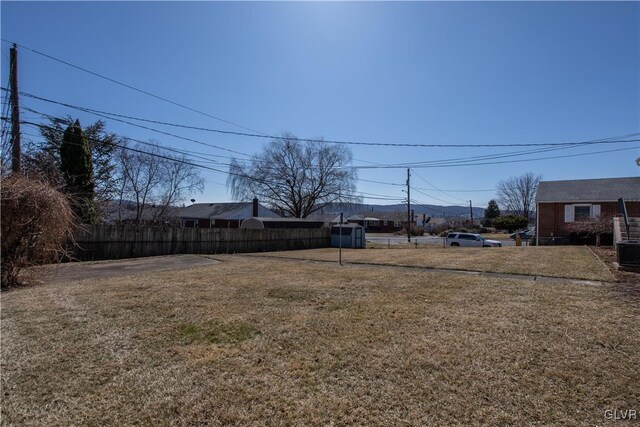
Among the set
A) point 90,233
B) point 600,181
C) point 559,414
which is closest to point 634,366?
point 559,414

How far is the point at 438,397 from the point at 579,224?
2602 cm

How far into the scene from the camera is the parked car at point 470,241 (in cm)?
2789

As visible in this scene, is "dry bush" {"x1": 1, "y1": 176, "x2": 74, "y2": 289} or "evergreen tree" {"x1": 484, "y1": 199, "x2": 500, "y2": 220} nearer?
"dry bush" {"x1": 1, "y1": 176, "x2": 74, "y2": 289}

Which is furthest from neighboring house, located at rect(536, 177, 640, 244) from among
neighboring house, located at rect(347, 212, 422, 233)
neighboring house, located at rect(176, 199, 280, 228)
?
neighboring house, located at rect(347, 212, 422, 233)

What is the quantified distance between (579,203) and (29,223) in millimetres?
30253

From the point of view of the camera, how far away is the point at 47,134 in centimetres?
2309

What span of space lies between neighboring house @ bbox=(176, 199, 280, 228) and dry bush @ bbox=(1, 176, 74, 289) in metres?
35.4

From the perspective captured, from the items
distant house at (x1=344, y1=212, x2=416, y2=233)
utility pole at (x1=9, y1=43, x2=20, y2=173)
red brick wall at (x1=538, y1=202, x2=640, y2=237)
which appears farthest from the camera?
distant house at (x1=344, y1=212, x2=416, y2=233)

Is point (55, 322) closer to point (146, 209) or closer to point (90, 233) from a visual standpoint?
point (90, 233)

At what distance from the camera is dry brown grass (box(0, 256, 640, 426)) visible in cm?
298

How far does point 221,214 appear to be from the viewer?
150 ft

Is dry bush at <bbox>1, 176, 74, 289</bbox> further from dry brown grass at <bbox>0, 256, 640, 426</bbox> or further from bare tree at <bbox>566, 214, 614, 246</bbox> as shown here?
bare tree at <bbox>566, 214, 614, 246</bbox>

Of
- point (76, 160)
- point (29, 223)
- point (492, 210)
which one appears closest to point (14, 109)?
point (76, 160)

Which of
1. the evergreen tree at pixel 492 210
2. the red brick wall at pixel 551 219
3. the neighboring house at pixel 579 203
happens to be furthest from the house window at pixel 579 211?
the evergreen tree at pixel 492 210
